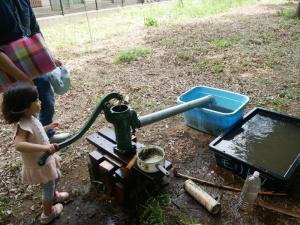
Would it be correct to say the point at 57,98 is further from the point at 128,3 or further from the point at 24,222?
the point at 128,3

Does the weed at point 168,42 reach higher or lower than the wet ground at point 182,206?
higher

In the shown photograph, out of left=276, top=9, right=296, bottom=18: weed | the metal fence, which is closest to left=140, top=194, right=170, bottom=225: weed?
left=276, top=9, right=296, bottom=18: weed

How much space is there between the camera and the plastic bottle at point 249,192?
2273mm

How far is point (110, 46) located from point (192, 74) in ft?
8.63

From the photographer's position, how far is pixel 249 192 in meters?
2.33

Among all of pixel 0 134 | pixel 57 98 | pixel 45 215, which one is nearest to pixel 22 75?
pixel 45 215

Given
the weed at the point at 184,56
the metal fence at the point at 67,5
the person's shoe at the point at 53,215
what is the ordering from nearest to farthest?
the person's shoe at the point at 53,215 → the weed at the point at 184,56 → the metal fence at the point at 67,5

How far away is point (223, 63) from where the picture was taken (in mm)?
5238

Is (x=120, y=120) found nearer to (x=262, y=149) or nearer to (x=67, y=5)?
(x=262, y=149)

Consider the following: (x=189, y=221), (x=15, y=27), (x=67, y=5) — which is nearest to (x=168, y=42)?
(x=15, y=27)

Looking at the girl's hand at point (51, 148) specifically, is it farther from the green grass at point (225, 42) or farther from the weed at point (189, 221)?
the green grass at point (225, 42)

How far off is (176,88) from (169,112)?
194 centimetres

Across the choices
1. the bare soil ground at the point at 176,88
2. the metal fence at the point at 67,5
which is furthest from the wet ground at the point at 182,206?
the metal fence at the point at 67,5

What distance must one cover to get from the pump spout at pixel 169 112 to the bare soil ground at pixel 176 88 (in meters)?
0.47
